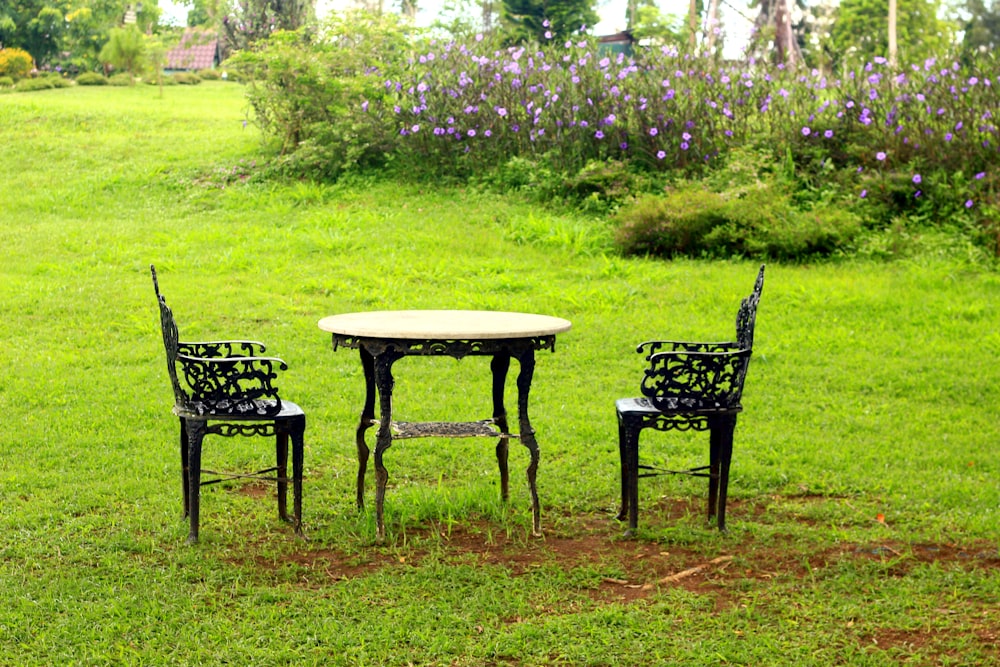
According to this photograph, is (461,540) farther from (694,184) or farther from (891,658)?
(694,184)

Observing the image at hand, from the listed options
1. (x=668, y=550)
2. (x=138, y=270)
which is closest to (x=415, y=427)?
(x=668, y=550)

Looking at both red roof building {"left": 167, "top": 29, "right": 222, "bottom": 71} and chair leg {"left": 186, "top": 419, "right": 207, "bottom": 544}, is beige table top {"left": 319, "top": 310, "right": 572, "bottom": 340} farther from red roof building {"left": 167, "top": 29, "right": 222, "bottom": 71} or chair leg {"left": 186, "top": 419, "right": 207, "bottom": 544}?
red roof building {"left": 167, "top": 29, "right": 222, "bottom": 71}

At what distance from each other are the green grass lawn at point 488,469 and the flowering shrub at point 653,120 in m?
1.11

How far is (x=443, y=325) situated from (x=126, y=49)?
2395 cm

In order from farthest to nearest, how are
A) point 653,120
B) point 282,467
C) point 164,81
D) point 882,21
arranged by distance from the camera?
point 882,21 < point 164,81 < point 653,120 < point 282,467

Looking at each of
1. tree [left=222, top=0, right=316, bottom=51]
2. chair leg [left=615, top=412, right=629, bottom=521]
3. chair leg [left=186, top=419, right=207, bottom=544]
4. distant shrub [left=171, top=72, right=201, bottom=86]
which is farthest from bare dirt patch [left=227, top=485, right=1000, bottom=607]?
distant shrub [left=171, top=72, right=201, bottom=86]

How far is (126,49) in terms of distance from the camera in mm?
26125

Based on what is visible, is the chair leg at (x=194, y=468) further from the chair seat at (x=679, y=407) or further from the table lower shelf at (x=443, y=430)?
the chair seat at (x=679, y=407)

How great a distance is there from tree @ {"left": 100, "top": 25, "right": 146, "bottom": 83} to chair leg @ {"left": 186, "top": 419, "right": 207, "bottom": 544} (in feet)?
77.2

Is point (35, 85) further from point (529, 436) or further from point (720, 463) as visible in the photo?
point (720, 463)

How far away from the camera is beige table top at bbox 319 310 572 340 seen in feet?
14.8

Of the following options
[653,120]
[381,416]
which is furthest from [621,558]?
[653,120]

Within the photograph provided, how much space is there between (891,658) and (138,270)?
329 inches

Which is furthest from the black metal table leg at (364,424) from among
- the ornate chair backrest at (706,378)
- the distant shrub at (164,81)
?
the distant shrub at (164,81)
